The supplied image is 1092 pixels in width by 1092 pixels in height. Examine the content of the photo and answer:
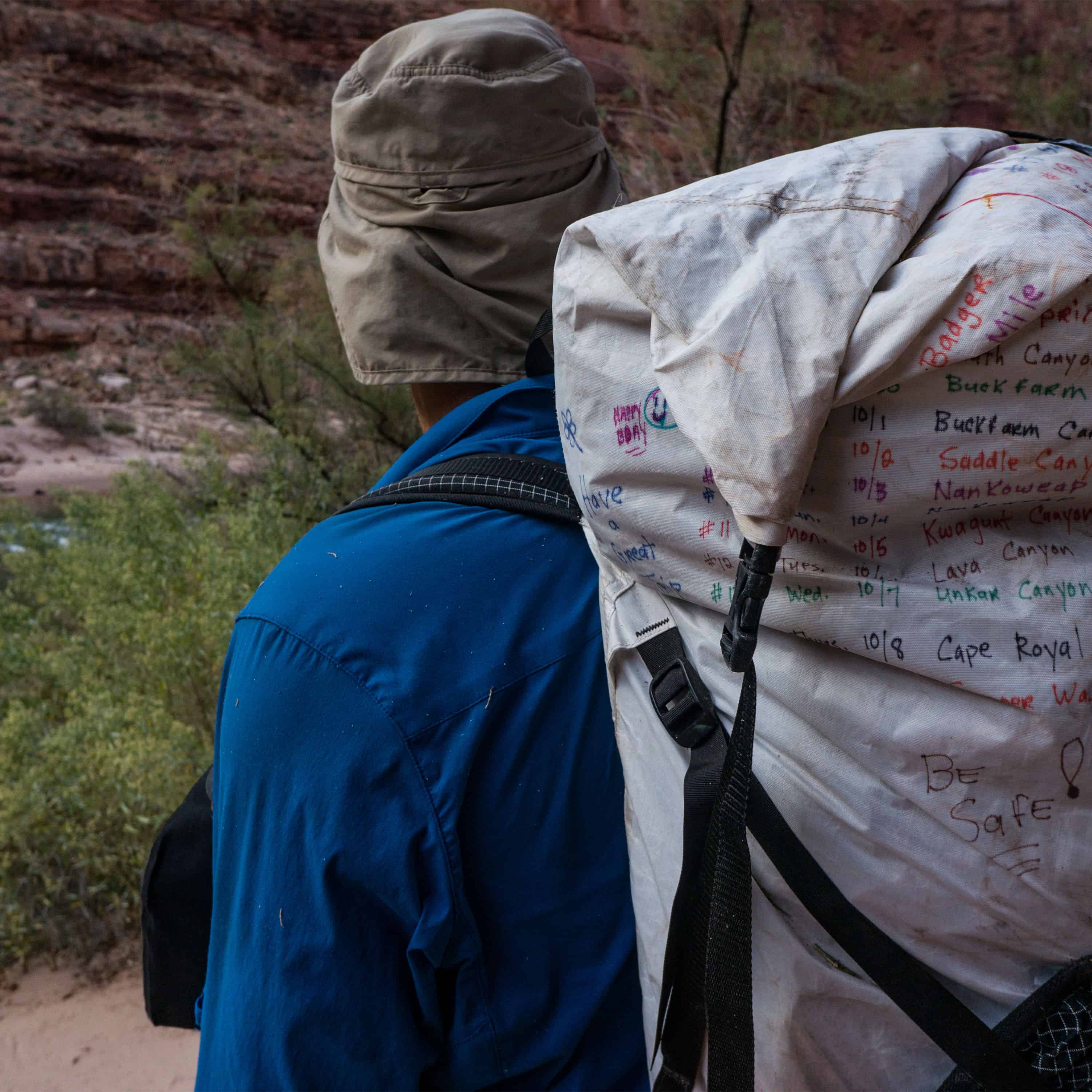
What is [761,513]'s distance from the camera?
57 centimetres

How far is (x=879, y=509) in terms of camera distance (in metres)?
0.62

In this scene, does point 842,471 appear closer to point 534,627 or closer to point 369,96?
point 534,627

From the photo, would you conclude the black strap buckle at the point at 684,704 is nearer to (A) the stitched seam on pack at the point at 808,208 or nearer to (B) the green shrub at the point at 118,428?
(A) the stitched seam on pack at the point at 808,208

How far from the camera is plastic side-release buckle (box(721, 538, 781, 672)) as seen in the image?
59 centimetres

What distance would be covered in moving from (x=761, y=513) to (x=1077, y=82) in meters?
14.2

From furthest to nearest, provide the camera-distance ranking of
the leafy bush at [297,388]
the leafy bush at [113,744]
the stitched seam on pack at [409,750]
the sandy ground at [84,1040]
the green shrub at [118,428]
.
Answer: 1. the green shrub at [118,428]
2. the leafy bush at [297,388]
3. the leafy bush at [113,744]
4. the sandy ground at [84,1040]
5. the stitched seam on pack at [409,750]

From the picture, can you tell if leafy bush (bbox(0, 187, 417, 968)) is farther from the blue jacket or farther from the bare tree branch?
the blue jacket

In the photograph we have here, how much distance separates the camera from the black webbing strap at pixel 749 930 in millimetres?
646

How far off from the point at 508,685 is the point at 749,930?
0.29m

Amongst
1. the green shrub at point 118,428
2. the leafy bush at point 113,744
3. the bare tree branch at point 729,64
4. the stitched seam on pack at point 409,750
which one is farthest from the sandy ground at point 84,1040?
the green shrub at point 118,428

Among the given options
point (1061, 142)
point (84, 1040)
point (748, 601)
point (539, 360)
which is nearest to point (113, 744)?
point (84, 1040)

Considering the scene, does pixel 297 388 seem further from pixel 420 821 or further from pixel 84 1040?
pixel 420 821

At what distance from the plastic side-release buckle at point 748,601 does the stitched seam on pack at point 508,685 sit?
254mm

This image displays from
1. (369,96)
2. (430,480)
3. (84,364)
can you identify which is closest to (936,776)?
(430,480)
